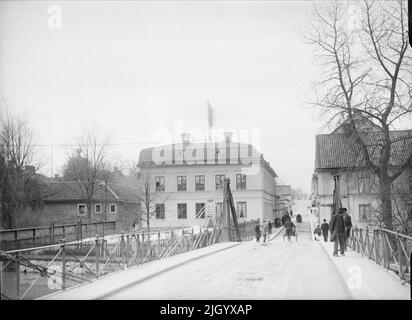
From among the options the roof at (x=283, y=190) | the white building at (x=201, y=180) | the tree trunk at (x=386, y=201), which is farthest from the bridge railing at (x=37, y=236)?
the roof at (x=283, y=190)

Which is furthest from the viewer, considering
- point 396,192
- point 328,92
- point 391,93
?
point 396,192

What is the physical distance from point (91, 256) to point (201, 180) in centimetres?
1912

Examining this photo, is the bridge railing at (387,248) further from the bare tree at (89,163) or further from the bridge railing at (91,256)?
the bare tree at (89,163)

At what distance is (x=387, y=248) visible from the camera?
10.4 meters

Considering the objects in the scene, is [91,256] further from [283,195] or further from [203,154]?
[283,195]

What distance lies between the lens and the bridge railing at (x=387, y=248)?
837 cm

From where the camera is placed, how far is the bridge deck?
25.1 ft

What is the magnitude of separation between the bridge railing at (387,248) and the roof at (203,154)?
1059 inches

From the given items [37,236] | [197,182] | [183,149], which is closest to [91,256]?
[37,236]

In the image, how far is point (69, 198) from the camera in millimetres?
39500

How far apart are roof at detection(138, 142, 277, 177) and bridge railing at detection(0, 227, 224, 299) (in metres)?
16.9
